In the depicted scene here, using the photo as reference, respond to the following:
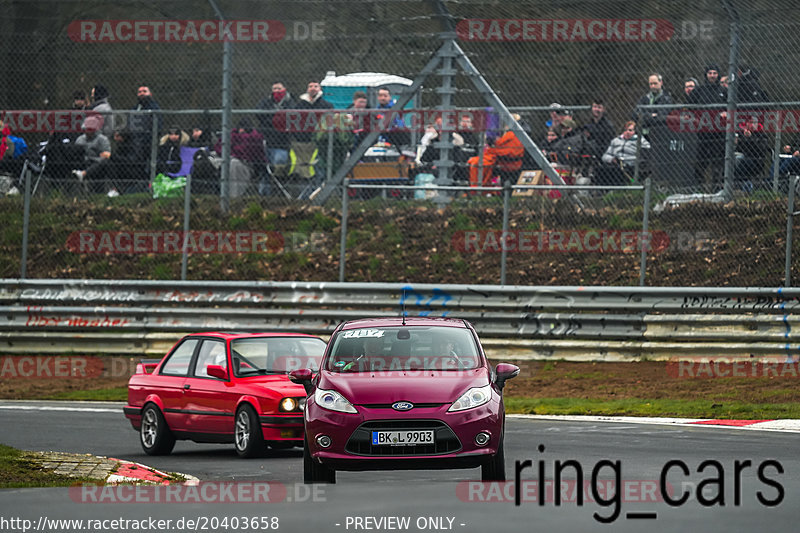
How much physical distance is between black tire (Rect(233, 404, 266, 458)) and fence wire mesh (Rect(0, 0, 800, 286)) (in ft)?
22.8

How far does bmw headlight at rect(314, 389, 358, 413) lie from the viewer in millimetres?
10562

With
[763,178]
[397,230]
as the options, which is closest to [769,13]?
[763,178]

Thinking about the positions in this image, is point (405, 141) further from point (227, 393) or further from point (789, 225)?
point (227, 393)

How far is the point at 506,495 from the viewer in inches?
366

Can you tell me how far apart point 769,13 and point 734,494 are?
11.0 meters
